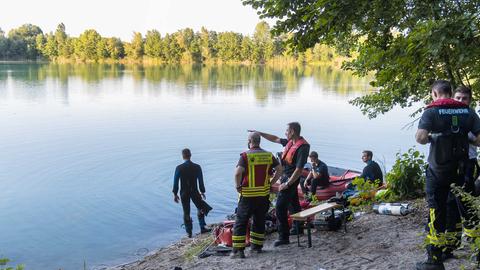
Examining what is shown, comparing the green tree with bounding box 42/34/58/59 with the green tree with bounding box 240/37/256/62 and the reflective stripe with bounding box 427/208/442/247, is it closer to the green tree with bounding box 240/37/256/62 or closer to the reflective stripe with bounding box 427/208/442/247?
the green tree with bounding box 240/37/256/62

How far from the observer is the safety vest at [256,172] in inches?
245

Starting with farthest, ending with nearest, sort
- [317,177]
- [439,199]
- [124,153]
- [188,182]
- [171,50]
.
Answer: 1. [171,50]
2. [124,153]
3. [317,177]
4. [188,182]
5. [439,199]

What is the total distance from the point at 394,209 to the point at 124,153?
1483cm

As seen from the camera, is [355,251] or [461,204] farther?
[355,251]

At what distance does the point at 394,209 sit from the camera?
7027mm

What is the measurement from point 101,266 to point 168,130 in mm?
16039

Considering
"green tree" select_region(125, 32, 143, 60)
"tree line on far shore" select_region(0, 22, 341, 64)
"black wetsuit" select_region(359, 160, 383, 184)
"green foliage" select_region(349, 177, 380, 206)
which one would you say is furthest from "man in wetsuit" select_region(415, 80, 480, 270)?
"green tree" select_region(125, 32, 143, 60)

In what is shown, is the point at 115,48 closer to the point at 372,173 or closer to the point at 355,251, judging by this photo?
the point at 372,173

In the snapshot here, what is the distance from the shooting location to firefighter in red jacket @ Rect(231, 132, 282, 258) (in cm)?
623

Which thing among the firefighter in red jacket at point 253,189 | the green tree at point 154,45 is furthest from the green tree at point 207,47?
the firefighter in red jacket at point 253,189

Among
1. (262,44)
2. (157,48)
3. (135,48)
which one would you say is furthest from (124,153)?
(135,48)

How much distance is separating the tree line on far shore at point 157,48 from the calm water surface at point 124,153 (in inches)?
2594

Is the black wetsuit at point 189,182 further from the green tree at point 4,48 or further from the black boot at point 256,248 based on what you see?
the green tree at point 4,48

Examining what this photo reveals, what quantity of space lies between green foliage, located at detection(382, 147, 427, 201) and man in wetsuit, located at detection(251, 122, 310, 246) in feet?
7.04
